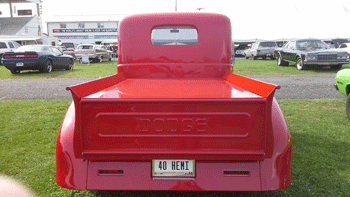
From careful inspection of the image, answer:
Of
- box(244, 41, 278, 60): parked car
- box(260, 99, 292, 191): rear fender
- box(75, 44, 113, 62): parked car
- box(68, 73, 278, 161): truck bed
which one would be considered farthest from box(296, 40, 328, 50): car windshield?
box(75, 44, 113, 62): parked car

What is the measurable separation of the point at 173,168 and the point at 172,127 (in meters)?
0.36

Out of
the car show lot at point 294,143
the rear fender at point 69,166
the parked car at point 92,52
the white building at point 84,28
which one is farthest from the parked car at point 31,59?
the white building at point 84,28

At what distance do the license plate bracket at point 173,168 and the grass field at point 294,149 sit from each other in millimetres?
811

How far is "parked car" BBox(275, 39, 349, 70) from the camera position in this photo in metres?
15.1

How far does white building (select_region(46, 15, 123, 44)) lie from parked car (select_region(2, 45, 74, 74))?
2263 inches

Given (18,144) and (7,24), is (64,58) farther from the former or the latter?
(7,24)

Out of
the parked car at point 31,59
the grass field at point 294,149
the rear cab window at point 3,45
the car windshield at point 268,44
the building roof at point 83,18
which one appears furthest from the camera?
the building roof at point 83,18

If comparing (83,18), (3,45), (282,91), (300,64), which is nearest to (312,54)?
(300,64)

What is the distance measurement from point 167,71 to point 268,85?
73.8 inches

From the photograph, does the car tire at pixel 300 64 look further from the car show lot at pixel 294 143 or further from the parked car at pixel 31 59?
the parked car at pixel 31 59

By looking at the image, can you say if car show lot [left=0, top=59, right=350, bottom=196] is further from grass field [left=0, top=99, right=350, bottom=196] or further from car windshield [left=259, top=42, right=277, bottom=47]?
car windshield [left=259, top=42, right=277, bottom=47]

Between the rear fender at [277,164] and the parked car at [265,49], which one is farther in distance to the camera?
the parked car at [265,49]

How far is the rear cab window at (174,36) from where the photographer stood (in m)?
4.23

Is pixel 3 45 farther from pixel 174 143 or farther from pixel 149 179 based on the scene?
pixel 174 143
